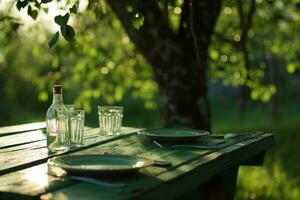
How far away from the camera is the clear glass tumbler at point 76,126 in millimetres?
2422

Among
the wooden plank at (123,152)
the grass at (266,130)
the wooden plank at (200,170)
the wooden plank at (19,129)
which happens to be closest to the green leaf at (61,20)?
the wooden plank at (123,152)

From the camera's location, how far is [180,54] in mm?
4309

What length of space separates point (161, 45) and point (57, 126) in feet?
7.00

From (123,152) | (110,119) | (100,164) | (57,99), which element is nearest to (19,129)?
(110,119)

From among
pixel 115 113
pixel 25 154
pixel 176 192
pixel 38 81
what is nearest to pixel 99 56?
pixel 38 81

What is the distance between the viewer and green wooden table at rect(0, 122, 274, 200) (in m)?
1.62

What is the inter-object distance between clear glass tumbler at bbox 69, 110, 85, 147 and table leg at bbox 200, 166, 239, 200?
773 millimetres

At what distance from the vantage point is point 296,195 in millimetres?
5461

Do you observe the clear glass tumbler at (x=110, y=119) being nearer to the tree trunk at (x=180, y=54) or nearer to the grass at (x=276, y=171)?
the tree trunk at (x=180, y=54)

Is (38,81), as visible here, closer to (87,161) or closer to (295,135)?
(87,161)

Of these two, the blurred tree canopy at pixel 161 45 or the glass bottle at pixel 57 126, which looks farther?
the blurred tree canopy at pixel 161 45

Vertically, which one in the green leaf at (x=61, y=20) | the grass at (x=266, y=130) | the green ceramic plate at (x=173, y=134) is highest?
the green leaf at (x=61, y=20)

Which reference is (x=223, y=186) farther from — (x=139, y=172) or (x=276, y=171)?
(x=276, y=171)

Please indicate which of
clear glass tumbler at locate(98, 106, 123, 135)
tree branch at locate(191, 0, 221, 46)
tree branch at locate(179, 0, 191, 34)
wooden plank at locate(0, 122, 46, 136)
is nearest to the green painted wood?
clear glass tumbler at locate(98, 106, 123, 135)
